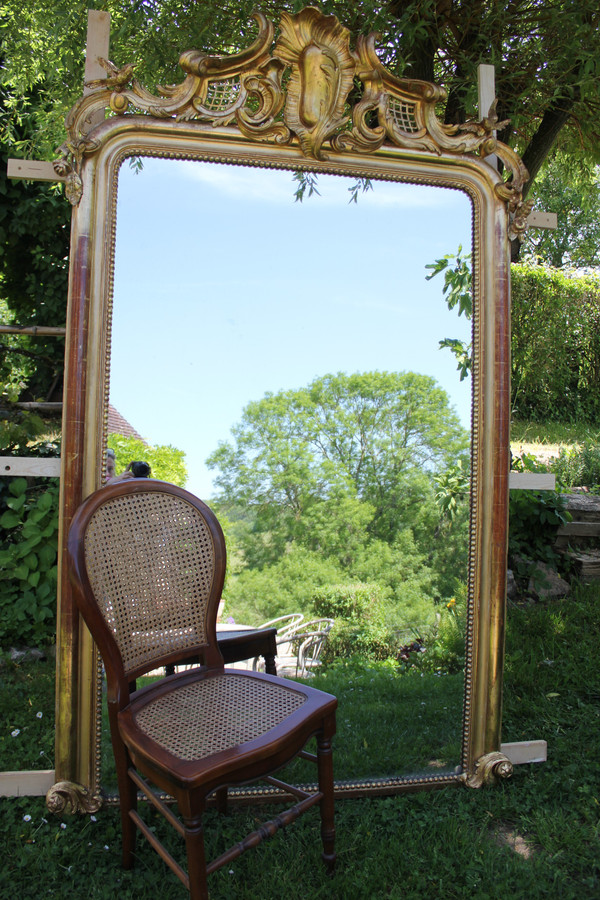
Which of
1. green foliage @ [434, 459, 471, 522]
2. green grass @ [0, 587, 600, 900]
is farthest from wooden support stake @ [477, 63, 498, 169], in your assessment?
green grass @ [0, 587, 600, 900]

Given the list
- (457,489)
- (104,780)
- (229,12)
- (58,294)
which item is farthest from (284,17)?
(104,780)

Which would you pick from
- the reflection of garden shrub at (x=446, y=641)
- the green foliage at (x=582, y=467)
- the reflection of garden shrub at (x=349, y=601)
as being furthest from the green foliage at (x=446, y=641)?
the green foliage at (x=582, y=467)

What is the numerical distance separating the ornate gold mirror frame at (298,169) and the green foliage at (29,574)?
4.65 feet

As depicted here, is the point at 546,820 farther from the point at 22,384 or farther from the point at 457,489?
the point at 22,384

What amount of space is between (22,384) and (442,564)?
10.2ft

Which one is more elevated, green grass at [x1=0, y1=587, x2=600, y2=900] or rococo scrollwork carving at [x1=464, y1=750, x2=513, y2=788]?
rococo scrollwork carving at [x1=464, y1=750, x2=513, y2=788]

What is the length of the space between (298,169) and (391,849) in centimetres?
242

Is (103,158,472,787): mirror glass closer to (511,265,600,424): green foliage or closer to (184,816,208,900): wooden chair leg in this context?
(184,816,208,900): wooden chair leg

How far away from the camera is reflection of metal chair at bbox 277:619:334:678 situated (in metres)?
2.62

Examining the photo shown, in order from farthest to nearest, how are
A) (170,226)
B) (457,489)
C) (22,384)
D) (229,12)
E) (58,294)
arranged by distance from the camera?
(22,384) < (58,294) < (229,12) < (457,489) < (170,226)

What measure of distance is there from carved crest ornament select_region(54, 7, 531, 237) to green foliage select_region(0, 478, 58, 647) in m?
1.96

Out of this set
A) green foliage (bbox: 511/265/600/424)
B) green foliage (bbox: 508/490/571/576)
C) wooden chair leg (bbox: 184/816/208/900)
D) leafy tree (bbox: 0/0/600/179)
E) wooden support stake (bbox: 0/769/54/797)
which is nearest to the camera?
wooden chair leg (bbox: 184/816/208/900)

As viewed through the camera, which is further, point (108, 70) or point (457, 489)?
point (457, 489)

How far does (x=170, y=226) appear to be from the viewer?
2516 millimetres
